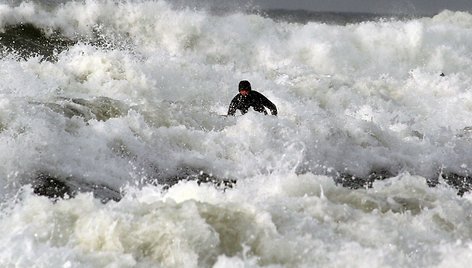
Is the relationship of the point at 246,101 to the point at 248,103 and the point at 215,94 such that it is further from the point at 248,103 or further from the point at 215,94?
the point at 215,94

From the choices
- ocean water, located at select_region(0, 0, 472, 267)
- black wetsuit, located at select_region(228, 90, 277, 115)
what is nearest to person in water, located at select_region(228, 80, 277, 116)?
black wetsuit, located at select_region(228, 90, 277, 115)

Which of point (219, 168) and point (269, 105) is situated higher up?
point (269, 105)

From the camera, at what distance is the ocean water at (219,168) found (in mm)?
4461

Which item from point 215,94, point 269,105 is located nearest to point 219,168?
point 269,105

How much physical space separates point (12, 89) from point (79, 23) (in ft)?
37.2

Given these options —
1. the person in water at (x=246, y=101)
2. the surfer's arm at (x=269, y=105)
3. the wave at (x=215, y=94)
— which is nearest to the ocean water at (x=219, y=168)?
the wave at (x=215, y=94)

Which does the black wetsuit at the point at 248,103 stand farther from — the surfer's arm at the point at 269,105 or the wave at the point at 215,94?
the wave at the point at 215,94

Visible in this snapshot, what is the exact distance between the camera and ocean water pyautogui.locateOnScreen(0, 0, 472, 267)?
4.46 metres

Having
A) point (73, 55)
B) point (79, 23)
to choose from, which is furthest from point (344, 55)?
point (73, 55)

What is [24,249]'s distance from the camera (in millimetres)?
4238

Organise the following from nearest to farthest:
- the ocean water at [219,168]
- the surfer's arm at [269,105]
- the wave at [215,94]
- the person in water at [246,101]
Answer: the ocean water at [219,168] → the wave at [215,94] → the surfer's arm at [269,105] → the person in water at [246,101]

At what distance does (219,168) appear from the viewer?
7.81m

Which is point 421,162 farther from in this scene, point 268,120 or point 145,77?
point 145,77

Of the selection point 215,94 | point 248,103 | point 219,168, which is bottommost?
point 215,94
